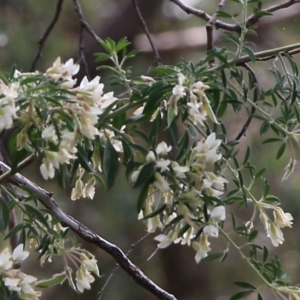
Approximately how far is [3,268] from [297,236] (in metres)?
2.32

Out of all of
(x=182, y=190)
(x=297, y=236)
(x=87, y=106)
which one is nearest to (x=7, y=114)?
(x=87, y=106)

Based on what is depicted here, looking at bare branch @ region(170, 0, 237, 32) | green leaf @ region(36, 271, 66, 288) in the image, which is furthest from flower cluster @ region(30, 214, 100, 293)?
bare branch @ region(170, 0, 237, 32)

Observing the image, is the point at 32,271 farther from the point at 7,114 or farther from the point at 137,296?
the point at 7,114

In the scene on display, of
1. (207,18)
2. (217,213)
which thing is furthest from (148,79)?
(207,18)

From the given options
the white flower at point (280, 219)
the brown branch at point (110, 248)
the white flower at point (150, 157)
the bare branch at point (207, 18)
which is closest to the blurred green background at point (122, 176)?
the bare branch at point (207, 18)

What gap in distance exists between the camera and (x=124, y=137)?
63 cm

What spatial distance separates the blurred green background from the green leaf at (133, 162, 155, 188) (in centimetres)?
186

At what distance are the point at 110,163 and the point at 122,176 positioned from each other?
191cm

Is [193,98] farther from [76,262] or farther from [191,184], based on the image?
[76,262]

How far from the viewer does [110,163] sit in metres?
0.62

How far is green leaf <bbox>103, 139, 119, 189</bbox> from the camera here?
0.61 m

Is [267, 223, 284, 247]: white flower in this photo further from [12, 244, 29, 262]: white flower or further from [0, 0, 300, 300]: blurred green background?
[0, 0, 300, 300]: blurred green background

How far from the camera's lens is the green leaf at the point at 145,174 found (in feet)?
1.89

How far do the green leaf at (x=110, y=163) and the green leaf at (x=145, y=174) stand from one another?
0.04m
